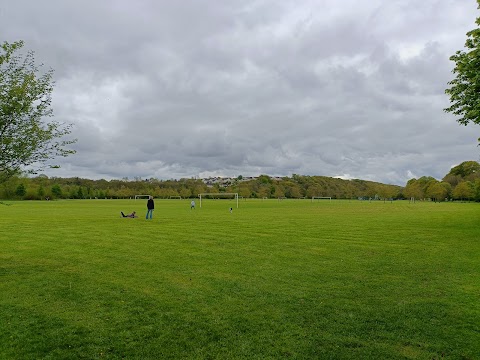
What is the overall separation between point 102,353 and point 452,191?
171 m

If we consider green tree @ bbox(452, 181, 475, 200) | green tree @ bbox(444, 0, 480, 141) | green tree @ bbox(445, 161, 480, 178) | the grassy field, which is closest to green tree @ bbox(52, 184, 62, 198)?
the grassy field

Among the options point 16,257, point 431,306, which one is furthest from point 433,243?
point 16,257

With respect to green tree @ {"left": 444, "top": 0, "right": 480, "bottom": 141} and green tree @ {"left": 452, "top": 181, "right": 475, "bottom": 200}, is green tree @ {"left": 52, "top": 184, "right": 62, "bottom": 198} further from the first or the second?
green tree @ {"left": 452, "top": 181, "right": 475, "bottom": 200}

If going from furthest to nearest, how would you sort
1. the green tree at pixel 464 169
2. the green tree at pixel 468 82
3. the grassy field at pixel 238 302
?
1. the green tree at pixel 464 169
2. the green tree at pixel 468 82
3. the grassy field at pixel 238 302

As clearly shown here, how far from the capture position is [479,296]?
10.6 meters

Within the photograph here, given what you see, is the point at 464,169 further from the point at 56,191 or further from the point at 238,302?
the point at 238,302

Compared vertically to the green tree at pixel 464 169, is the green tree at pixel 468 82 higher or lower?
lower

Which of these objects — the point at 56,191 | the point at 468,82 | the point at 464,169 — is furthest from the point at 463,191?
the point at 56,191

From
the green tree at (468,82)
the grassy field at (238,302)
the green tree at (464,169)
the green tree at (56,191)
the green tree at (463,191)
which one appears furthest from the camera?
the green tree at (464,169)

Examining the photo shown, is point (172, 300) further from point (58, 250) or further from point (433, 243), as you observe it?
point (433, 243)

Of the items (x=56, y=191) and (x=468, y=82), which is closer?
(x=468, y=82)

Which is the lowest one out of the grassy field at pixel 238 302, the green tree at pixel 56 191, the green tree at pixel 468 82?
the grassy field at pixel 238 302

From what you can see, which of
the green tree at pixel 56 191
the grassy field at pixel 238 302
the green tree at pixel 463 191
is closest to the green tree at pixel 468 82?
the grassy field at pixel 238 302

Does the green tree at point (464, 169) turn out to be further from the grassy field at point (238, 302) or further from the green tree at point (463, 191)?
the grassy field at point (238, 302)
